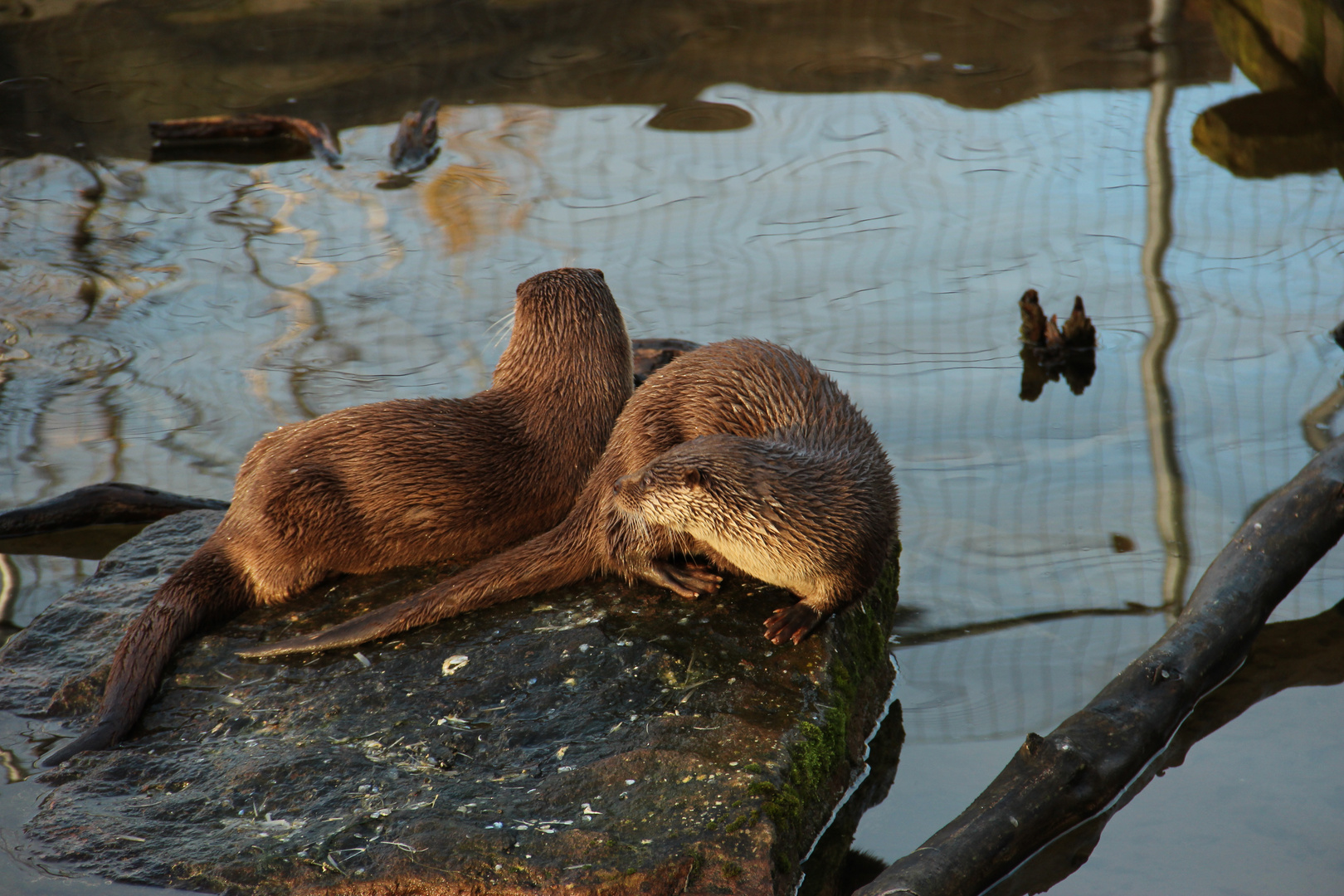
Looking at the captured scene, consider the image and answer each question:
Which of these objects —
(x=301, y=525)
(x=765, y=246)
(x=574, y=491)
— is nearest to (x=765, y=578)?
(x=574, y=491)

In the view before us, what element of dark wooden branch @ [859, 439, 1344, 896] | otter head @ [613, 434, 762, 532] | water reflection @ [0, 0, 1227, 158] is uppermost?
water reflection @ [0, 0, 1227, 158]

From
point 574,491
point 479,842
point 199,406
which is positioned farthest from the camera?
point 199,406

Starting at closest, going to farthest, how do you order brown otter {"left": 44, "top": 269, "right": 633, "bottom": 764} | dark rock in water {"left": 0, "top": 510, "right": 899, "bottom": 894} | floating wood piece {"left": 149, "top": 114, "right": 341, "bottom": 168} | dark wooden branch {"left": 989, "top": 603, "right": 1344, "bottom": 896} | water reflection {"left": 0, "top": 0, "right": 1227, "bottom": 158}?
dark rock in water {"left": 0, "top": 510, "right": 899, "bottom": 894} → dark wooden branch {"left": 989, "top": 603, "right": 1344, "bottom": 896} → brown otter {"left": 44, "top": 269, "right": 633, "bottom": 764} → floating wood piece {"left": 149, "top": 114, "right": 341, "bottom": 168} → water reflection {"left": 0, "top": 0, "right": 1227, "bottom": 158}

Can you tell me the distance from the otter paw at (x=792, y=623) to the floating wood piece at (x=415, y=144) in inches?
162

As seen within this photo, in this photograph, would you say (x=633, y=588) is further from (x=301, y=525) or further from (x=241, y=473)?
(x=241, y=473)

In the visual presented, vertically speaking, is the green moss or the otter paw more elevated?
the otter paw

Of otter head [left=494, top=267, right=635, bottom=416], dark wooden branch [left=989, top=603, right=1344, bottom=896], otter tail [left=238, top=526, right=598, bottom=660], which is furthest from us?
Result: otter head [left=494, top=267, right=635, bottom=416]

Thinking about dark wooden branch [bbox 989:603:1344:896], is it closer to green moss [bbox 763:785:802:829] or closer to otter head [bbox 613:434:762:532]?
green moss [bbox 763:785:802:829]

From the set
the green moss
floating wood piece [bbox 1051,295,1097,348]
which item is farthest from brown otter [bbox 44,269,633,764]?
floating wood piece [bbox 1051,295,1097,348]

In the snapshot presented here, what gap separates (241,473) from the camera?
8.61ft

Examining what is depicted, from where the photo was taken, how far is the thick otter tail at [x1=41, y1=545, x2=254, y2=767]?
7.25 feet

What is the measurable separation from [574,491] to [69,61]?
20.4ft

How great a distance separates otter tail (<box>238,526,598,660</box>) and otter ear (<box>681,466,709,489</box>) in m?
0.33

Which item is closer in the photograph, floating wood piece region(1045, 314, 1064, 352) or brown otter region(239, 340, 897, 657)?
brown otter region(239, 340, 897, 657)
